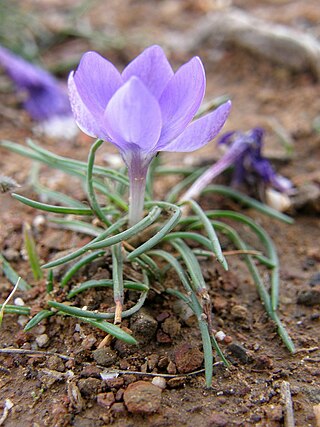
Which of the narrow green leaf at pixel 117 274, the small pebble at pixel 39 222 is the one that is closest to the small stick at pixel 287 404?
the narrow green leaf at pixel 117 274

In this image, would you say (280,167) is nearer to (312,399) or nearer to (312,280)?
(312,280)

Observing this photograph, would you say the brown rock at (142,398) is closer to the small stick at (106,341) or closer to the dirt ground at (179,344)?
the dirt ground at (179,344)

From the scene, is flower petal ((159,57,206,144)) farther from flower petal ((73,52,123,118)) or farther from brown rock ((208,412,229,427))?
brown rock ((208,412,229,427))

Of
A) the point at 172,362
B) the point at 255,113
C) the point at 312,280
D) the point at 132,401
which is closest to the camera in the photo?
the point at 132,401

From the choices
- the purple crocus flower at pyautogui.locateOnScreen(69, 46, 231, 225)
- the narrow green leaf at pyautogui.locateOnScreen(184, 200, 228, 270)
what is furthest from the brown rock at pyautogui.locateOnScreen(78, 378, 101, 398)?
the purple crocus flower at pyautogui.locateOnScreen(69, 46, 231, 225)

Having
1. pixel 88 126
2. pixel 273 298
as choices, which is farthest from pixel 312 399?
pixel 88 126

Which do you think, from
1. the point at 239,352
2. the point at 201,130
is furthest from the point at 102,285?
the point at 201,130
